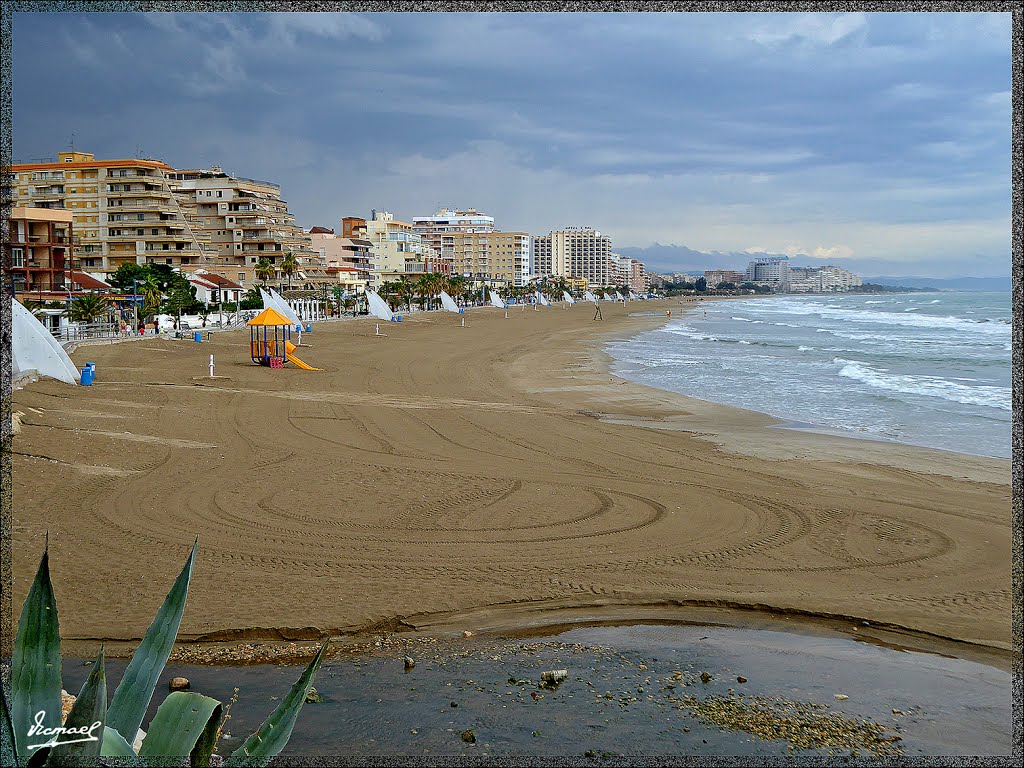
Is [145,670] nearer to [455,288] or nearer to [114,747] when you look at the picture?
[114,747]

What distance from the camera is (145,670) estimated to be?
98.3 inches

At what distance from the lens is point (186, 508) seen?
9.41 m

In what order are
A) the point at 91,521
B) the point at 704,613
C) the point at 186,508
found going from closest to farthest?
the point at 704,613 → the point at 91,521 → the point at 186,508

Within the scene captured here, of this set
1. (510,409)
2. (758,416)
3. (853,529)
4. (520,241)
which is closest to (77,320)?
(510,409)

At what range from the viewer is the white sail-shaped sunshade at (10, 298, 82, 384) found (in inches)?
672

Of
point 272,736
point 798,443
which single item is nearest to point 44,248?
point 798,443

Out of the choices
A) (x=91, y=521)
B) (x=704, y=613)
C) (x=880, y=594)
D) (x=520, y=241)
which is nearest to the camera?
(x=704, y=613)

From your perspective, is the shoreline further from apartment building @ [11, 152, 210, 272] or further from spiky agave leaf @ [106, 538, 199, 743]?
apartment building @ [11, 152, 210, 272]

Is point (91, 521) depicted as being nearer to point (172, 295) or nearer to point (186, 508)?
point (186, 508)

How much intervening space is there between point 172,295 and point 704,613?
4857cm

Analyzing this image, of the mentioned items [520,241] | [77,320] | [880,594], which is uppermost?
[520,241]

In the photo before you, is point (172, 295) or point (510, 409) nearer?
point (510, 409)

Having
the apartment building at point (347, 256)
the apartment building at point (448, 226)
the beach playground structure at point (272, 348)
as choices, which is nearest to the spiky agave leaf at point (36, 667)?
the beach playground structure at point (272, 348)

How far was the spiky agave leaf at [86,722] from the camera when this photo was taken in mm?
2000
